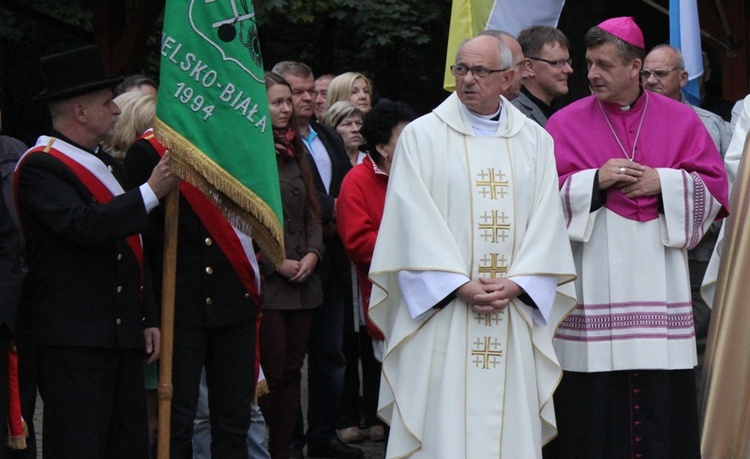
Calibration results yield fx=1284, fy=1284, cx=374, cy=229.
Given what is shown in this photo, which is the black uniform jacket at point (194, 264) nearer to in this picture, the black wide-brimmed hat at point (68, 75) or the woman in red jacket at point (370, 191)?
the black wide-brimmed hat at point (68, 75)

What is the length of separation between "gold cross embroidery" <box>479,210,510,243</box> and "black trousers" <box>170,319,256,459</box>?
1.22m

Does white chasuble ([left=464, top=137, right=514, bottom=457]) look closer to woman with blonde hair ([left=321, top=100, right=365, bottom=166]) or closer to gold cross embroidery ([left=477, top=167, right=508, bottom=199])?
gold cross embroidery ([left=477, top=167, right=508, bottom=199])

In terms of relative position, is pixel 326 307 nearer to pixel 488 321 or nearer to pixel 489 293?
pixel 488 321

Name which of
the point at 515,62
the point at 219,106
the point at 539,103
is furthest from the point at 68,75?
the point at 539,103

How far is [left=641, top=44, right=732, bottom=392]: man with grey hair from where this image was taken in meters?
7.65

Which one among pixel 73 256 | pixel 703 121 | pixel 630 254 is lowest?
pixel 73 256

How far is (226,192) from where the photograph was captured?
18.8 feet

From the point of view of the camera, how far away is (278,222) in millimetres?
5969

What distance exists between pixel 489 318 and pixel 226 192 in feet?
4.29

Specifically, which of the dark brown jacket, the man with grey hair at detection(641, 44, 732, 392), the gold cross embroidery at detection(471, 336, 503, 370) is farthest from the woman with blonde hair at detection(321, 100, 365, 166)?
the gold cross embroidery at detection(471, 336, 503, 370)

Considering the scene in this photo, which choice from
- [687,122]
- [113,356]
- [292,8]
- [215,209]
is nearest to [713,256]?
[687,122]

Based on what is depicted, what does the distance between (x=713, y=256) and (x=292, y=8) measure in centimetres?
725

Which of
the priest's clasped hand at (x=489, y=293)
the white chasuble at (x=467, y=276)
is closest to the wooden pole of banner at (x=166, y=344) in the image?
the white chasuble at (x=467, y=276)

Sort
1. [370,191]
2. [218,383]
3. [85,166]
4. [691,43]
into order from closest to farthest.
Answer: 1. [85,166]
2. [218,383]
3. [370,191]
4. [691,43]
